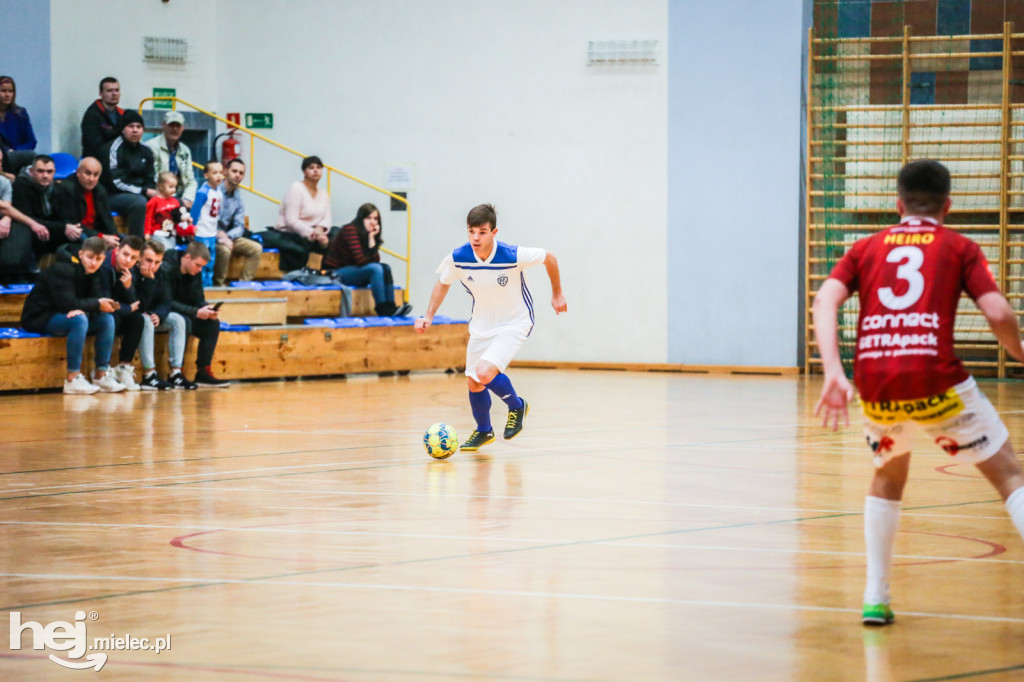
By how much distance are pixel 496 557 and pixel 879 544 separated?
140 centimetres

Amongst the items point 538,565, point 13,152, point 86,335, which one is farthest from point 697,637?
point 13,152

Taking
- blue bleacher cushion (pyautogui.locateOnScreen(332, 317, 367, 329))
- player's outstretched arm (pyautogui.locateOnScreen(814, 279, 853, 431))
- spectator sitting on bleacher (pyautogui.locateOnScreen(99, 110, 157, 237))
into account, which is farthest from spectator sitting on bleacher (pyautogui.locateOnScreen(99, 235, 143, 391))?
player's outstretched arm (pyautogui.locateOnScreen(814, 279, 853, 431))

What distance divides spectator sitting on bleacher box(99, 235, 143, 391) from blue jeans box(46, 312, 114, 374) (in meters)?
0.23

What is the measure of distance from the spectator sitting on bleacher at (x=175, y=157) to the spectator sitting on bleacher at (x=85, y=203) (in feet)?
4.85

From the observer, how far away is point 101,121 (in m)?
13.5

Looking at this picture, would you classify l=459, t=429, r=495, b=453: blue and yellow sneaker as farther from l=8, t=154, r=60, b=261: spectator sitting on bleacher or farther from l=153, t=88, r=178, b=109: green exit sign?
l=153, t=88, r=178, b=109: green exit sign

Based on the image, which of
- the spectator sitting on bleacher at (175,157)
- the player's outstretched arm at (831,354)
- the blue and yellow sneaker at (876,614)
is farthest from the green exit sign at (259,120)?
the blue and yellow sneaker at (876,614)

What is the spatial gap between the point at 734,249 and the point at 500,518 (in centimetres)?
1028

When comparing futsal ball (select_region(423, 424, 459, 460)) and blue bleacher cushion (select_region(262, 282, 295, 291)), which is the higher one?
blue bleacher cushion (select_region(262, 282, 295, 291))

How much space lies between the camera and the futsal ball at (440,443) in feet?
22.7

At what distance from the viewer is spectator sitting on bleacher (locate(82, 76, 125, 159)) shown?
44.2 feet

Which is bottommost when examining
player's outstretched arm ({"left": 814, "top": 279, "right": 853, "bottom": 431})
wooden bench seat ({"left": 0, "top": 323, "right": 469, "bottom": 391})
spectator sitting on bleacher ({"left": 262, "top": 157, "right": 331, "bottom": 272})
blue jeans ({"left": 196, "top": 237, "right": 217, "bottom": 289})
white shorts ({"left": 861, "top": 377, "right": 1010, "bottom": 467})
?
wooden bench seat ({"left": 0, "top": 323, "right": 469, "bottom": 391})

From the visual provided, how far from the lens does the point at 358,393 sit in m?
11.7

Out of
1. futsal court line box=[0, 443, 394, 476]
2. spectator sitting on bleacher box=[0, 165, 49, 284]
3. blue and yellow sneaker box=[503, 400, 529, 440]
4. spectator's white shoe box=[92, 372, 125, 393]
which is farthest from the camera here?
spectator sitting on bleacher box=[0, 165, 49, 284]
